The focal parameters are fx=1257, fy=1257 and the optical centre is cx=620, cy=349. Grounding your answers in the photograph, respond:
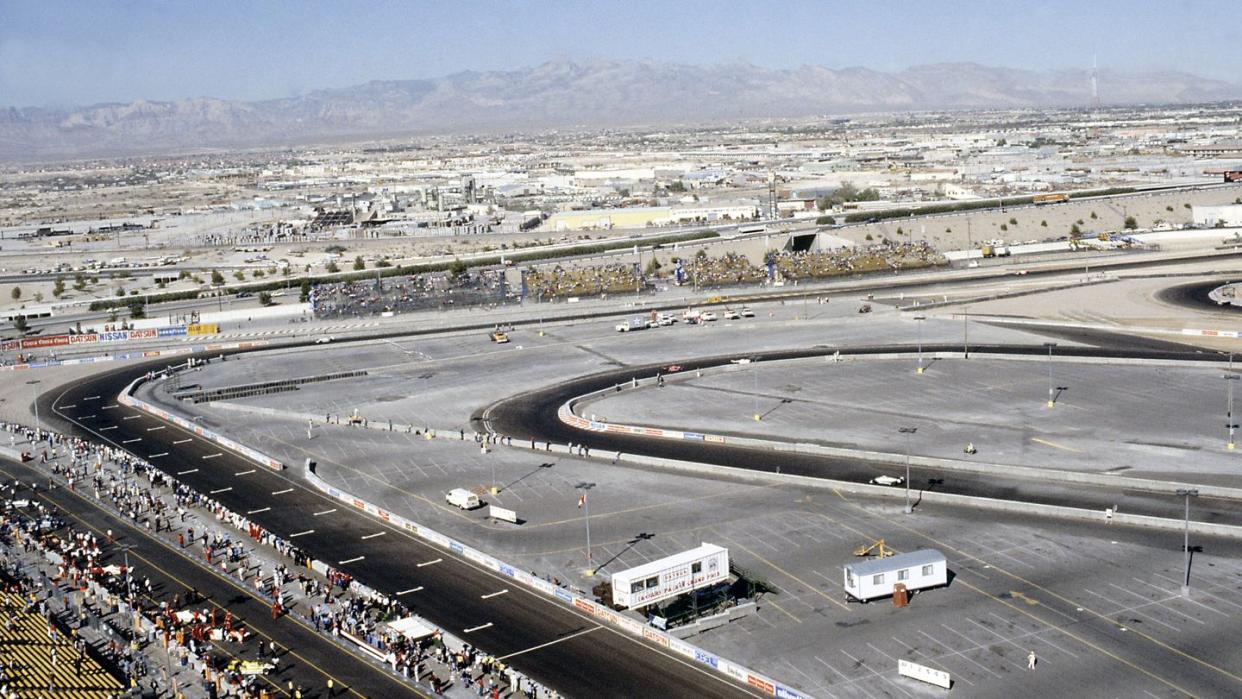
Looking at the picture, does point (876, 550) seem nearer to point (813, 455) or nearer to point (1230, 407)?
point (813, 455)

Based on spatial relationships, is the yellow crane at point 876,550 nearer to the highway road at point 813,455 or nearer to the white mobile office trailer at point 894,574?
the white mobile office trailer at point 894,574

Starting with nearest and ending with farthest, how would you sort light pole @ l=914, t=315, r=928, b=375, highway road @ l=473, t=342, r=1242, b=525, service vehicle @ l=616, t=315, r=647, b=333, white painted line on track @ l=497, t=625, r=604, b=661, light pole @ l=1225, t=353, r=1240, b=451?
white painted line on track @ l=497, t=625, r=604, b=661 → highway road @ l=473, t=342, r=1242, b=525 → light pole @ l=1225, t=353, r=1240, b=451 → light pole @ l=914, t=315, r=928, b=375 → service vehicle @ l=616, t=315, r=647, b=333

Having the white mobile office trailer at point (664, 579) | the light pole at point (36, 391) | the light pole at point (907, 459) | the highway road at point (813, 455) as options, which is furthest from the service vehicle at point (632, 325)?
the white mobile office trailer at point (664, 579)

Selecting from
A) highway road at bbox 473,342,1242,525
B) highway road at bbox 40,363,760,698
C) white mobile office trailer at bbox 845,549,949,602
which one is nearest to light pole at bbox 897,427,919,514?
highway road at bbox 473,342,1242,525

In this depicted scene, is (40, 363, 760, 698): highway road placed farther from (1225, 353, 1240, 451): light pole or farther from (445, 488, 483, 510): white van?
→ (1225, 353, 1240, 451): light pole

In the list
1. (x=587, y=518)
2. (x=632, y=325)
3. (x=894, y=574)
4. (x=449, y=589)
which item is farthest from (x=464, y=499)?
(x=632, y=325)
